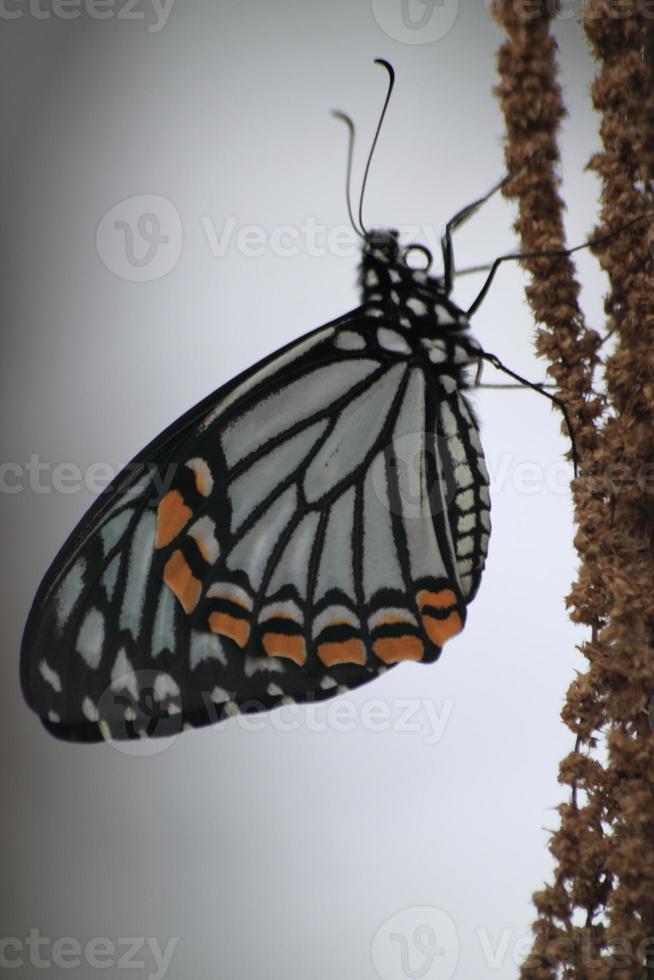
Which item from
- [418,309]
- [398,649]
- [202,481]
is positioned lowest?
[398,649]

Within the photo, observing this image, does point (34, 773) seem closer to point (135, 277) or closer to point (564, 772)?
point (135, 277)

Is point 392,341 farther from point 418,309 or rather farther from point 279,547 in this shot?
point 279,547

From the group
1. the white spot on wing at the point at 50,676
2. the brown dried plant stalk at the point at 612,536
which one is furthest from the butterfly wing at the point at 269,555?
the brown dried plant stalk at the point at 612,536

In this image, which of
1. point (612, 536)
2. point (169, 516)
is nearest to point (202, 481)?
point (169, 516)

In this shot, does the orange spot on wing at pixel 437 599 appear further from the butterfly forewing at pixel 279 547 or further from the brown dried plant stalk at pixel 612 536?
the brown dried plant stalk at pixel 612 536

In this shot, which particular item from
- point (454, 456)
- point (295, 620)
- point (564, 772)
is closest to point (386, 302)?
point (454, 456)

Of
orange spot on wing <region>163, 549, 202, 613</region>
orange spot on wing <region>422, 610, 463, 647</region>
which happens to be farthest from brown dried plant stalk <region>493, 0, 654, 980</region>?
orange spot on wing <region>163, 549, 202, 613</region>
